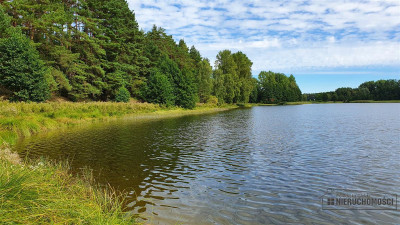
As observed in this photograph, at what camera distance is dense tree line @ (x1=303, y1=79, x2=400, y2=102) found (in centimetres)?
15838

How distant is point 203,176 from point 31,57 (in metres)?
34.7

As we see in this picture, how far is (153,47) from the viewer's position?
231 ft

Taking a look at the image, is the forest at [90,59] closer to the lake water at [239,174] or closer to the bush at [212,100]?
the bush at [212,100]

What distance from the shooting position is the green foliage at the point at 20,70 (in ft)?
106

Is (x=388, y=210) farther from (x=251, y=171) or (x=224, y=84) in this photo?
(x=224, y=84)

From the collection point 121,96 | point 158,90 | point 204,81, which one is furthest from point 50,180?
point 204,81

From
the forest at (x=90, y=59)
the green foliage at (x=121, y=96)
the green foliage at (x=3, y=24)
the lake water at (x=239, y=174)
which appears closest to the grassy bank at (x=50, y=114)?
the lake water at (x=239, y=174)

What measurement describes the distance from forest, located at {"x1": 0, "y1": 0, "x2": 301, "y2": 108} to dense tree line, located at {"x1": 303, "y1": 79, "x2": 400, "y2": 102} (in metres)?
123

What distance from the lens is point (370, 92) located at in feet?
563

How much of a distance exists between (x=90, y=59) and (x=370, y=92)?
188068 millimetres

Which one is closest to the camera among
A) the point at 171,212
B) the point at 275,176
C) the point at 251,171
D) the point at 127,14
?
the point at 171,212

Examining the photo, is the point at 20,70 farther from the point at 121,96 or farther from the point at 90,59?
the point at 121,96

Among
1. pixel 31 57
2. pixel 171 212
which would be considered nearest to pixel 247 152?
pixel 171 212

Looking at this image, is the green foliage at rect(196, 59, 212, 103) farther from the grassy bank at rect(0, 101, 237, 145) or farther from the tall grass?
the tall grass
